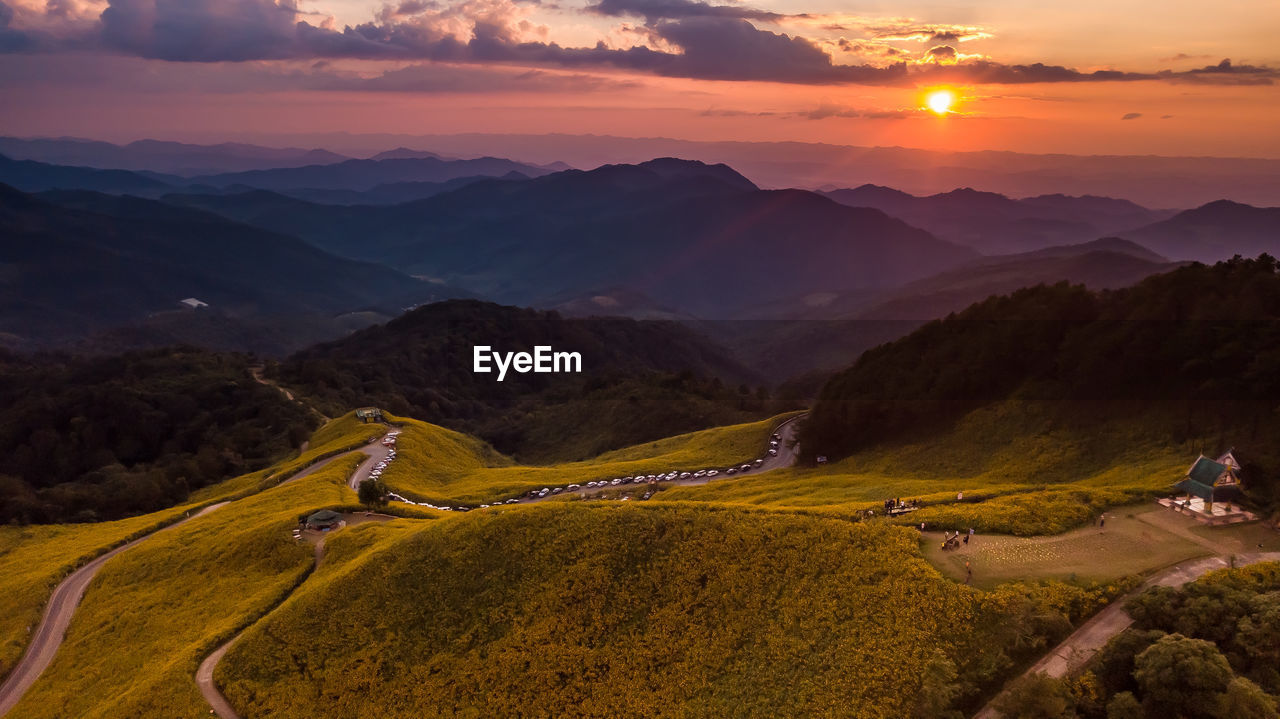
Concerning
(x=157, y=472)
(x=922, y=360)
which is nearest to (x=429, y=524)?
(x=922, y=360)

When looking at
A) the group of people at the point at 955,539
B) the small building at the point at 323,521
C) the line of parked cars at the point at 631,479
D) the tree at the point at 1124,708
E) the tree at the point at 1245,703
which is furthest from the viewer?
the line of parked cars at the point at 631,479

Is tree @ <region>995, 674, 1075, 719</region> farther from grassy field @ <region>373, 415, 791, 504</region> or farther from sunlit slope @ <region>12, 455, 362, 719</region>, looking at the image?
grassy field @ <region>373, 415, 791, 504</region>

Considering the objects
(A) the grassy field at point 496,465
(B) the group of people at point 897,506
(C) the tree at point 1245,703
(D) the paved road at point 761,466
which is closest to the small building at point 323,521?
(A) the grassy field at point 496,465

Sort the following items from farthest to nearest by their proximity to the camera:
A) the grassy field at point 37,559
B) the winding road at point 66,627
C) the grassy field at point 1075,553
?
the grassy field at point 37,559 → the winding road at point 66,627 → the grassy field at point 1075,553

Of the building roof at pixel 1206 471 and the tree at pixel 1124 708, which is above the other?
the building roof at pixel 1206 471

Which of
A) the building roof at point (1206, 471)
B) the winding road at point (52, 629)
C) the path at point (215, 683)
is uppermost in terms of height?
the building roof at point (1206, 471)

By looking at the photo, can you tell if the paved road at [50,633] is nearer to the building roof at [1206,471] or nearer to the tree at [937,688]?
the tree at [937,688]

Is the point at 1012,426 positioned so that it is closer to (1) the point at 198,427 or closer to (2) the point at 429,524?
(2) the point at 429,524

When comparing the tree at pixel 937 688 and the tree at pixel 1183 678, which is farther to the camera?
the tree at pixel 937 688
